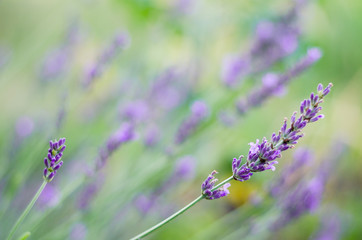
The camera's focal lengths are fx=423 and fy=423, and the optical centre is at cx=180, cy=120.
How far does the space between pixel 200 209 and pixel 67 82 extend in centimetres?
81

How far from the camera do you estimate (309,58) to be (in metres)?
1.02

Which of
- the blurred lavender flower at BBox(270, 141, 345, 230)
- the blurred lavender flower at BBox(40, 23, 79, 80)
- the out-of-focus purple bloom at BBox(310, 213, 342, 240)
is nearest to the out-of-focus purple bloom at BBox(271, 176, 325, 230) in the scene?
the blurred lavender flower at BBox(270, 141, 345, 230)

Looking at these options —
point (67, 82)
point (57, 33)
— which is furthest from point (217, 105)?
point (57, 33)

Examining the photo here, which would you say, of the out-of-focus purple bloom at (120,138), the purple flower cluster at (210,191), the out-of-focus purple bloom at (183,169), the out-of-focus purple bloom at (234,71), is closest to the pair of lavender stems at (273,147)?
the purple flower cluster at (210,191)

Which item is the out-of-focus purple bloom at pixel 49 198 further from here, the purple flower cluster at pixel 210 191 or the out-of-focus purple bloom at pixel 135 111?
the purple flower cluster at pixel 210 191

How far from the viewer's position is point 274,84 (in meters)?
1.14

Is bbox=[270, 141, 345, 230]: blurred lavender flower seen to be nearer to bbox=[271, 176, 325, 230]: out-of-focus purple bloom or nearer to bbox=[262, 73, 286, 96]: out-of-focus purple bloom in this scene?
bbox=[271, 176, 325, 230]: out-of-focus purple bloom

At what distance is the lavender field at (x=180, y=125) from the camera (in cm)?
104

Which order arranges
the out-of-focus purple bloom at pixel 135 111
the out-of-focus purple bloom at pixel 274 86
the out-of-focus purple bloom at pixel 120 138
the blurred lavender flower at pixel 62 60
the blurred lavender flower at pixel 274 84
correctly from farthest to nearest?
1. the blurred lavender flower at pixel 62 60
2. the out-of-focus purple bloom at pixel 135 111
3. the out-of-focus purple bloom at pixel 274 86
4. the blurred lavender flower at pixel 274 84
5. the out-of-focus purple bloom at pixel 120 138

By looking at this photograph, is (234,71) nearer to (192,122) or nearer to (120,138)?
(192,122)

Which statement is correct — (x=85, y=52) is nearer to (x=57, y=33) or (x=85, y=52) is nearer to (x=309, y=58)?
(x=57, y=33)

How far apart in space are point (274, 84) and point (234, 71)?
0.27 meters

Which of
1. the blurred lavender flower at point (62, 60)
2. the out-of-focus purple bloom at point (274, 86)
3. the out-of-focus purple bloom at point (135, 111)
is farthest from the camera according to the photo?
the blurred lavender flower at point (62, 60)

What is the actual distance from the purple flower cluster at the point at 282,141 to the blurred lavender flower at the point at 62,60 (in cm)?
110
